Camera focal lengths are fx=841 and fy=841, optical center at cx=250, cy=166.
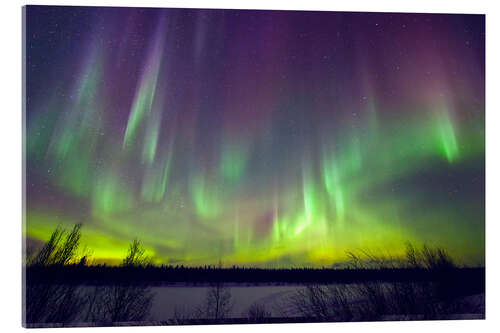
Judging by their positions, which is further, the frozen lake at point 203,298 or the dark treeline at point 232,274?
the frozen lake at point 203,298

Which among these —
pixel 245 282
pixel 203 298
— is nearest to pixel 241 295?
pixel 245 282

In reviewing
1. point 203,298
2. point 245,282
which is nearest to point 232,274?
point 245,282

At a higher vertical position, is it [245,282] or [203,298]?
[245,282]

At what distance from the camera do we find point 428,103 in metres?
9.13

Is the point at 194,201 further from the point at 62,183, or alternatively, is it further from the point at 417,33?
the point at 417,33

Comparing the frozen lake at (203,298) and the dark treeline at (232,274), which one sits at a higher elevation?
the dark treeline at (232,274)

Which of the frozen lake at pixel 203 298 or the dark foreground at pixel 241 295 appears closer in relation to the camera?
the dark foreground at pixel 241 295

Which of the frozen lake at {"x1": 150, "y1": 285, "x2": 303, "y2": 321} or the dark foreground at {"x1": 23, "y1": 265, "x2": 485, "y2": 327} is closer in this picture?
the dark foreground at {"x1": 23, "y1": 265, "x2": 485, "y2": 327}

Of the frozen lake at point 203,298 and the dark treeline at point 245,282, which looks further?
the frozen lake at point 203,298

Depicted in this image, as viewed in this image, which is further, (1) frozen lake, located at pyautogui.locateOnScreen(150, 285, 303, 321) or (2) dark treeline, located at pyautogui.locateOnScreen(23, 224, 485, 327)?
(1) frozen lake, located at pyautogui.locateOnScreen(150, 285, 303, 321)

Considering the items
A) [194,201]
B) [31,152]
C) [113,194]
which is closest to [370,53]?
[194,201]

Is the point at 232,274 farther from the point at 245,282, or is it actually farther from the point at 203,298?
the point at 203,298

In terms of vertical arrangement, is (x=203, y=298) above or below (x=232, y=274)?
below

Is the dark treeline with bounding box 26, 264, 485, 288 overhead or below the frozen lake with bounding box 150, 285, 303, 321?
overhead
